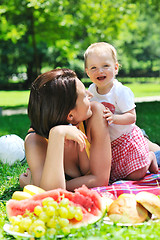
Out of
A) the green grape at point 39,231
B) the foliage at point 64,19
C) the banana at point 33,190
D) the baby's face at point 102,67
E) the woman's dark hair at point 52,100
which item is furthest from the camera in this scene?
the foliage at point 64,19

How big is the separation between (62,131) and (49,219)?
0.79m

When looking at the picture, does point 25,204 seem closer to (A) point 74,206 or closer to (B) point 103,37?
(A) point 74,206

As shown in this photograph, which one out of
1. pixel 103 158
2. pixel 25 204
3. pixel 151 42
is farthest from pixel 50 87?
pixel 151 42

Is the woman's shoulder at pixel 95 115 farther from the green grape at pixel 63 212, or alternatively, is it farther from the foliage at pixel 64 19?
the foliage at pixel 64 19

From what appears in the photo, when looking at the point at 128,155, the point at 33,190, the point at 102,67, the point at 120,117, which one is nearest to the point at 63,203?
the point at 33,190

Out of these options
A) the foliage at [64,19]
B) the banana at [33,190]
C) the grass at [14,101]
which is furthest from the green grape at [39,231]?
the foliage at [64,19]

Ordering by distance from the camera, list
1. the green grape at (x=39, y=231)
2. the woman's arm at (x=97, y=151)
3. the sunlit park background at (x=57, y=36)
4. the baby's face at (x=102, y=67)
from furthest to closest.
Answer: the sunlit park background at (x=57, y=36), the baby's face at (x=102, y=67), the woman's arm at (x=97, y=151), the green grape at (x=39, y=231)

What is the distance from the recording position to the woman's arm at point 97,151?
3234mm

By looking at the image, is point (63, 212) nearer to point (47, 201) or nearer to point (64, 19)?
point (47, 201)

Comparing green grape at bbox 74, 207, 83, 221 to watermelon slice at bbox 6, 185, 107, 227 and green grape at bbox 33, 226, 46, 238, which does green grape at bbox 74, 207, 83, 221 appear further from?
green grape at bbox 33, 226, 46, 238

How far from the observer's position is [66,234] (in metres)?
2.37

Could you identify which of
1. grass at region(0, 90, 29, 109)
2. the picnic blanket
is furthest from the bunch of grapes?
grass at region(0, 90, 29, 109)

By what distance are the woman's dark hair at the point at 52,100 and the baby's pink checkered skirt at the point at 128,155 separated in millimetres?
818

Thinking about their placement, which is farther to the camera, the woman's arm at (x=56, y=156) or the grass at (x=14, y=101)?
the grass at (x=14, y=101)
